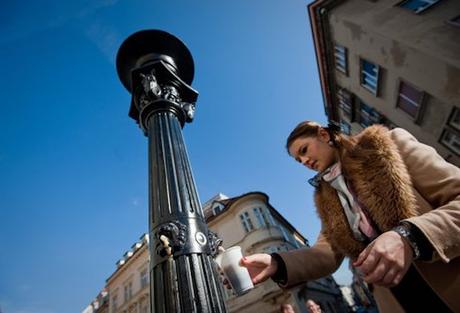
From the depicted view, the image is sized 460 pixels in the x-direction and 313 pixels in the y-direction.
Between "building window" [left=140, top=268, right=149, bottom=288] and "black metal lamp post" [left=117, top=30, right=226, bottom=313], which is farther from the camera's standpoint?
"building window" [left=140, top=268, right=149, bottom=288]

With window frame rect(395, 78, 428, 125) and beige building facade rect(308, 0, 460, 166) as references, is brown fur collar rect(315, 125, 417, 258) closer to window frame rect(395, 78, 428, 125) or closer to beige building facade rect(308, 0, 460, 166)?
beige building facade rect(308, 0, 460, 166)

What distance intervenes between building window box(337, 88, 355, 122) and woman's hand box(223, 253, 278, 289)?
13.3 metres

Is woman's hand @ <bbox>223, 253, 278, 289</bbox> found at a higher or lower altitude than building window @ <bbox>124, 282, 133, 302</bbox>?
lower

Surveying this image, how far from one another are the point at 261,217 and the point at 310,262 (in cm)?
1583

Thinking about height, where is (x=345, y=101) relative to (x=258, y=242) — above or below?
above

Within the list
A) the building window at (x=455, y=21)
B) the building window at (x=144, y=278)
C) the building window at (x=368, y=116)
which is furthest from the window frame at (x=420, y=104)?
the building window at (x=144, y=278)

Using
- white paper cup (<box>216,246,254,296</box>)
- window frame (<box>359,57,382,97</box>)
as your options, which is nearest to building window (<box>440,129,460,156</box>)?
window frame (<box>359,57,382,97</box>)

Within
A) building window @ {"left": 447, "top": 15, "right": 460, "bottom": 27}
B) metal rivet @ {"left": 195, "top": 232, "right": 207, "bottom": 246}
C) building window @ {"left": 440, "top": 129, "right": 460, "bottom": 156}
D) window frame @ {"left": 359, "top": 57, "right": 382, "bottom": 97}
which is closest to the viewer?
metal rivet @ {"left": 195, "top": 232, "right": 207, "bottom": 246}

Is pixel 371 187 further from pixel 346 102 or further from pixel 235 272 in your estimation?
pixel 346 102

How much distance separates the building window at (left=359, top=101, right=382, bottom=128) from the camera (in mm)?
11296

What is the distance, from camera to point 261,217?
1689 centimetres

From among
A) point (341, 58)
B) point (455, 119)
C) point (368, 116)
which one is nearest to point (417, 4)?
point (341, 58)

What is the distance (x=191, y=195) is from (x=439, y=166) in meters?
1.57

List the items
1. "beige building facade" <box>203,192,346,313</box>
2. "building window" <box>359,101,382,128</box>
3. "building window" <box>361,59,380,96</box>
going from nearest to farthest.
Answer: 1. "building window" <box>361,59,380,96</box>
2. "building window" <box>359,101,382,128</box>
3. "beige building facade" <box>203,192,346,313</box>
